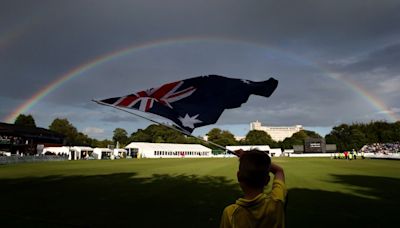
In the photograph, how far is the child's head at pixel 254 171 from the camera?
262 centimetres

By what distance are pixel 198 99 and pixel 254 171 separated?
4690mm

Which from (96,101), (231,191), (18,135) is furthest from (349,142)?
(96,101)

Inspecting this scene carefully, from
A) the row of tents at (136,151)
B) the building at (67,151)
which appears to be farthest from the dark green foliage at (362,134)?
the building at (67,151)

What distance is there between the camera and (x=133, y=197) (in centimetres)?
1362

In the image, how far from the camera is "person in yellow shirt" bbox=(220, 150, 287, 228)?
260 centimetres

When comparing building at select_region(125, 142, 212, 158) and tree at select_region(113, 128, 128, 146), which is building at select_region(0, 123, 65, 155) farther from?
tree at select_region(113, 128, 128, 146)

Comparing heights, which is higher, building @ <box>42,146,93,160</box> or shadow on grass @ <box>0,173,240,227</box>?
building @ <box>42,146,93,160</box>

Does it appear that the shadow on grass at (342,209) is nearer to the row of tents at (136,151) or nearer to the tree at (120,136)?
the row of tents at (136,151)

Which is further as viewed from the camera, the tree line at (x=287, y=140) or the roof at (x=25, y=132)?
the tree line at (x=287, y=140)

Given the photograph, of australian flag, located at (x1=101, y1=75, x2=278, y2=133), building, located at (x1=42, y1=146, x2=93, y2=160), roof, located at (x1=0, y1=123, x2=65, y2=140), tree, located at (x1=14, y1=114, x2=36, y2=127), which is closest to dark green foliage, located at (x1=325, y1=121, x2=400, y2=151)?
building, located at (x1=42, y1=146, x2=93, y2=160)

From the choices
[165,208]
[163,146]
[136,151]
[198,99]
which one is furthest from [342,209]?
[163,146]

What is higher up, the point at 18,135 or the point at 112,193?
the point at 18,135

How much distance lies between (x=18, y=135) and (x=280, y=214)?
303 feet

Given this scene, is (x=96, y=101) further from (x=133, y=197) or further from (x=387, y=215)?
(x=387, y=215)
